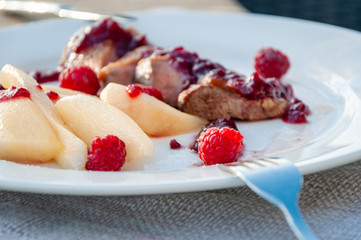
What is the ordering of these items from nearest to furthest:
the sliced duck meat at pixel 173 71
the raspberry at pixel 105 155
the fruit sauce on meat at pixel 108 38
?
the raspberry at pixel 105 155, the sliced duck meat at pixel 173 71, the fruit sauce on meat at pixel 108 38

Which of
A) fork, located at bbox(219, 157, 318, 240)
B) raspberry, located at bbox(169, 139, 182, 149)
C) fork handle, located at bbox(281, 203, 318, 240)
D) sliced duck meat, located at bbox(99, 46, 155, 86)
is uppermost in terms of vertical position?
fork, located at bbox(219, 157, 318, 240)

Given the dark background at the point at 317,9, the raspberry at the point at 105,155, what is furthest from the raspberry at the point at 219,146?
the dark background at the point at 317,9

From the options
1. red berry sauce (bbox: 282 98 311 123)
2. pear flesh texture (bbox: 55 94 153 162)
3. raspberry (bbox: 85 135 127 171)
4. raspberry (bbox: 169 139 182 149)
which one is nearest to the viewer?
raspberry (bbox: 85 135 127 171)

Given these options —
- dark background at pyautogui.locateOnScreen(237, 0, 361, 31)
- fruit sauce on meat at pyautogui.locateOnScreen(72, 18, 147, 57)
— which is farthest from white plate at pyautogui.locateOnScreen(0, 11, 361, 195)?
dark background at pyautogui.locateOnScreen(237, 0, 361, 31)

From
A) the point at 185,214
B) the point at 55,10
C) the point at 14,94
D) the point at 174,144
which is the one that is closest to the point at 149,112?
the point at 174,144

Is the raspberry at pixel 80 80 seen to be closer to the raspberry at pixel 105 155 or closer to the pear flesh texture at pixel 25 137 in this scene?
the pear flesh texture at pixel 25 137

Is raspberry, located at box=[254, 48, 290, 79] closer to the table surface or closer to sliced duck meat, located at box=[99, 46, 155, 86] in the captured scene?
sliced duck meat, located at box=[99, 46, 155, 86]
